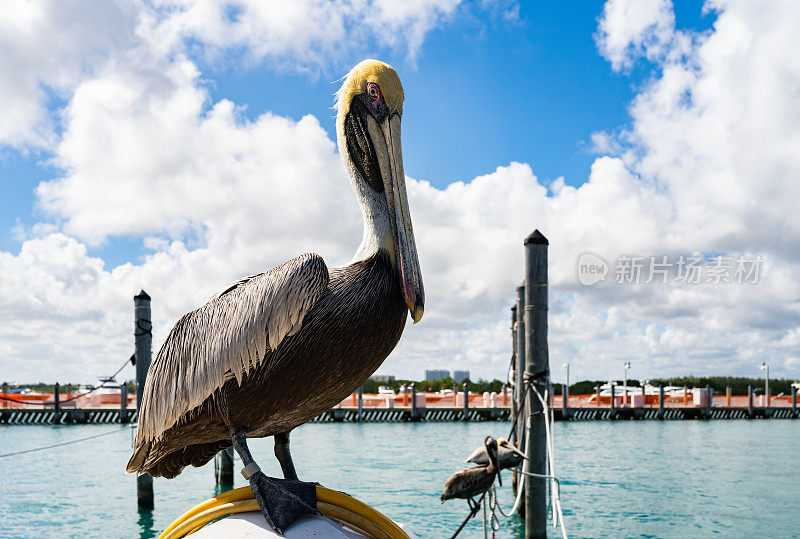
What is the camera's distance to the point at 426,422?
32.5 metres

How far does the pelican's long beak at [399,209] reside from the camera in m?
2.40

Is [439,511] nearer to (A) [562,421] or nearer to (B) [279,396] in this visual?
(B) [279,396]

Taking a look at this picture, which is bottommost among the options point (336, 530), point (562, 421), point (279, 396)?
point (562, 421)

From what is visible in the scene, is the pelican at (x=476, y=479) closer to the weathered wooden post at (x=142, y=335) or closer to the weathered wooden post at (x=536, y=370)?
the weathered wooden post at (x=536, y=370)

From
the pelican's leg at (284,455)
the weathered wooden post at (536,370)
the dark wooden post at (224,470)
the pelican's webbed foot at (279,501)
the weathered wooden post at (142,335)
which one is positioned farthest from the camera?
the dark wooden post at (224,470)

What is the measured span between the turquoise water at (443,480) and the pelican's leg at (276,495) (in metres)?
8.51

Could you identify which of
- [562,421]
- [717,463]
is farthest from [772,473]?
[562,421]

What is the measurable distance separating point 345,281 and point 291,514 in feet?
2.73

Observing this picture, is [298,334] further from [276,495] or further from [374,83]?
[374,83]

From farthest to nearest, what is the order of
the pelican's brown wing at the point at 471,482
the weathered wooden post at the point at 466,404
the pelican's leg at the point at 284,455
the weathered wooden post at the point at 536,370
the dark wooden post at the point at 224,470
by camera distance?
the weathered wooden post at the point at 466,404 < the dark wooden post at the point at 224,470 < the weathered wooden post at the point at 536,370 < the pelican's brown wing at the point at 471,482 < the pelican's leg at the point at 284,455

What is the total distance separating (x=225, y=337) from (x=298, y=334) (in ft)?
1.01

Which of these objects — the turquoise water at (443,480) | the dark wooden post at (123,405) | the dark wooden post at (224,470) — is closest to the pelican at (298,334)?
the turquoise water at (443,480)

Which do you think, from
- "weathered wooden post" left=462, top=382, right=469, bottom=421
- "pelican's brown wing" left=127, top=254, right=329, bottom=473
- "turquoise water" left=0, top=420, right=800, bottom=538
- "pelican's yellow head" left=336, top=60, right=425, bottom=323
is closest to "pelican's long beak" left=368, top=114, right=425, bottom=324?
"pelican's yellow head" left=336, top=60, right=425, bottom=323

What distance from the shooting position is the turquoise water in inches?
453
